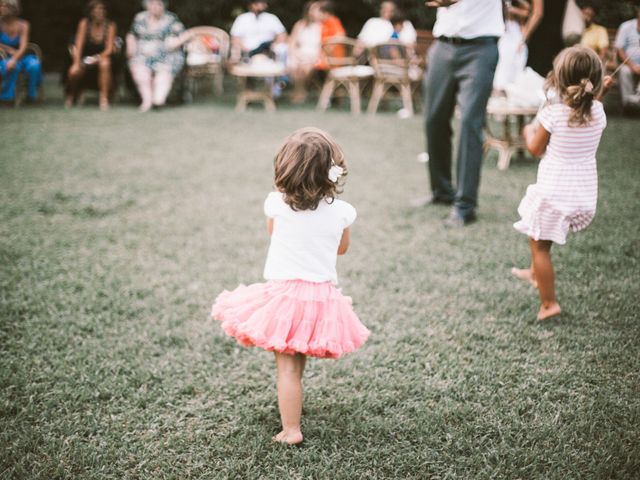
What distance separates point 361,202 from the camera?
464cm

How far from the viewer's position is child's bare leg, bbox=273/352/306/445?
1.89 meters

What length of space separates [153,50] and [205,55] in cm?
237

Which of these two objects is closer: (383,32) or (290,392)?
(290,392)

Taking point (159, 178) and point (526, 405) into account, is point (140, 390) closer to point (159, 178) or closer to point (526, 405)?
point (526, 405)

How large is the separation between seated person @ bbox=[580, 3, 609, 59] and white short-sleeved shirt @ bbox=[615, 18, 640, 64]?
28cm

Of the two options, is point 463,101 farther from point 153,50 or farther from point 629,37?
point 153,50

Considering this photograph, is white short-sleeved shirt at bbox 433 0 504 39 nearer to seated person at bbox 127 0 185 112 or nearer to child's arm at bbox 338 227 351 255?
child's arm at bbox 338 227 351 255

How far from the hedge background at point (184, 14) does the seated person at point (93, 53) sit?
4418 mm

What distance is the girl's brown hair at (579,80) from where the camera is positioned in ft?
7.89

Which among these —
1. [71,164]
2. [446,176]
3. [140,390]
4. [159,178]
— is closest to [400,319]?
[140,390]

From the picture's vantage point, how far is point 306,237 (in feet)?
6.14

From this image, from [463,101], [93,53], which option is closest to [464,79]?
[463,101]

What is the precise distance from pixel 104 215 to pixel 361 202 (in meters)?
2.04

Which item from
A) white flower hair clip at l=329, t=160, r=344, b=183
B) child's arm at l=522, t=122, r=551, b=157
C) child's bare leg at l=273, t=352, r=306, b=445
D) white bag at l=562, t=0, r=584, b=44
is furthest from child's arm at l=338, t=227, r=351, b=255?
white bag at l=562, t=0, r=584, b=44
